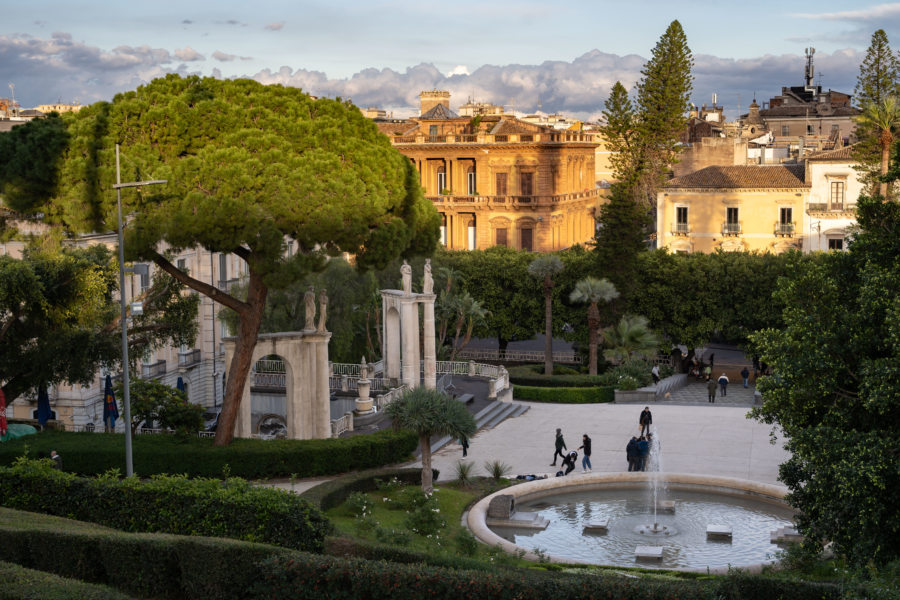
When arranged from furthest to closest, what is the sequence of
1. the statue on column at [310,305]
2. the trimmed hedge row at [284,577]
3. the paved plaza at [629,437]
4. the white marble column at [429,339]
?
1. the white marble column at [429,339]
2. the paved plaza at [629,437]
3. the statue on column at [310,305]
4. the trimmed hedge row at [284,577]

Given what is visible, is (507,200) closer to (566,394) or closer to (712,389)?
(566,394)

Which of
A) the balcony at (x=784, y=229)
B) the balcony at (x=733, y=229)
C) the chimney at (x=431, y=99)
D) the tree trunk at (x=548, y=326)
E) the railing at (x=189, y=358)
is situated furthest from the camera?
the chimney at (x=431, y=99)

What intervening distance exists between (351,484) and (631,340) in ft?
83.0

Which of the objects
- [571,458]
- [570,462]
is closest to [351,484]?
[570,462]

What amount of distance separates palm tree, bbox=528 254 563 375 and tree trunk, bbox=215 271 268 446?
908 inches

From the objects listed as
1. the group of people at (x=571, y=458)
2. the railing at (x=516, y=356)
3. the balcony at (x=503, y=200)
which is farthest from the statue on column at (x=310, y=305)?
the balcony at (x=503, y=200)

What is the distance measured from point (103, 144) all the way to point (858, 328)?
17.5 metres

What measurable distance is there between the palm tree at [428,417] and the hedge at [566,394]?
1761 cm

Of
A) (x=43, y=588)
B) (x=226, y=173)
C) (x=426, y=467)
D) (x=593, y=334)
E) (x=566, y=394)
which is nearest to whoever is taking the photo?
(x=43, y=588)

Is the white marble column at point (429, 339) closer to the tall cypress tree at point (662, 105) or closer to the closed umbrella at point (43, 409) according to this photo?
the closed umbrella at point (43, 409)

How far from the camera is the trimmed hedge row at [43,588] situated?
13922 millimetres

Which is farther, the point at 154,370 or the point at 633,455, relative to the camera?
the point at 154,370

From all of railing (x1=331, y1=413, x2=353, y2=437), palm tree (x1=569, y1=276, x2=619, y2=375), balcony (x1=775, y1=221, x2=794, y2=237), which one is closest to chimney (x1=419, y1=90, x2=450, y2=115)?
balcony (x1=775, y1=221, x2=794, y2=237)

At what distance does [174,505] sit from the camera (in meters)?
18.9
